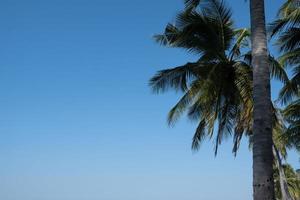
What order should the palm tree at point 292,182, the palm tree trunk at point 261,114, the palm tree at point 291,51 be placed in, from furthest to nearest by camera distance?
the palm tree at point 292,182 < the palm tree at point 291,51 < the palm tree trunk at point 261,114

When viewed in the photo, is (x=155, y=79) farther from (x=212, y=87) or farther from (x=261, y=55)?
(x=261, y=55)

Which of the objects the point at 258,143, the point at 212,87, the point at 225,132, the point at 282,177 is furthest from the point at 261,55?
the point at 282,177

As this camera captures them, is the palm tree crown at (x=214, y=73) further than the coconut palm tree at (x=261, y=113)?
Yes

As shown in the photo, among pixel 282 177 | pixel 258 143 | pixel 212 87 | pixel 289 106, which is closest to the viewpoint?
pixel 258 143

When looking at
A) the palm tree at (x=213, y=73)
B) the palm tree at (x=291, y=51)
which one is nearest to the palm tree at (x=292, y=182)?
the palm tree at (x=291, y=51)

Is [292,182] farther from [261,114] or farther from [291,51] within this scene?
[261,114]

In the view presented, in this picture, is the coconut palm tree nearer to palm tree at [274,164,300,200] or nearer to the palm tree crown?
the palm tree crown

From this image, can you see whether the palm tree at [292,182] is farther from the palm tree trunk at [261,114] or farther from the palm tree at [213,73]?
the palm tree trunk at [261,114]

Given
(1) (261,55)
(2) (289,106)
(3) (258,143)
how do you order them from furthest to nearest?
(2) (289,106), (1) (261,55), (3) (258,143)

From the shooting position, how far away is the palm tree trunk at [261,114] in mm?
8156

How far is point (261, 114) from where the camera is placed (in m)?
8.59

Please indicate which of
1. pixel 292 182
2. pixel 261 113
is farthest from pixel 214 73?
pixel 292 182

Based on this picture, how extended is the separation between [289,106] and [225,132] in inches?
254

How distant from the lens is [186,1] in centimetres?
1195
